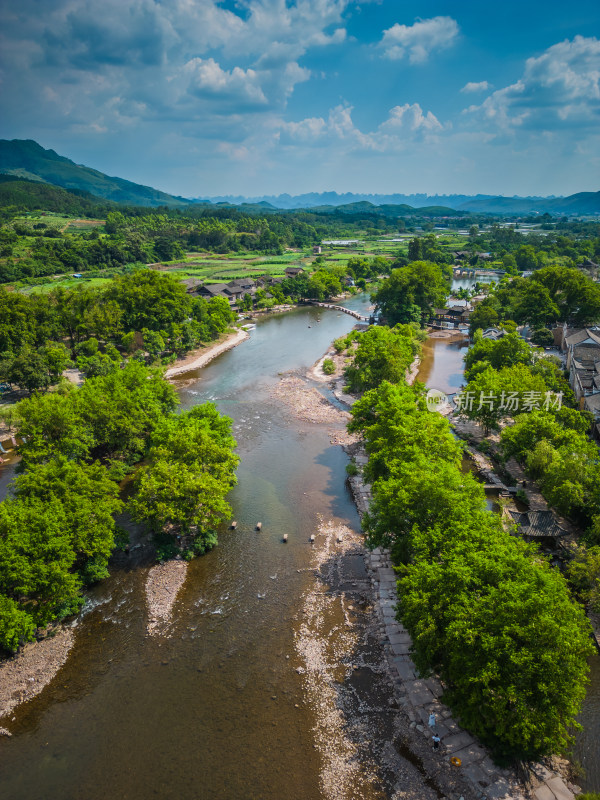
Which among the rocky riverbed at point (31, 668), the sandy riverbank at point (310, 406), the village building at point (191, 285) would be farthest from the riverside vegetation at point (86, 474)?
the village building at point (191, 285)

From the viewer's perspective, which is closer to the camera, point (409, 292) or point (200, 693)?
point (200, 693)

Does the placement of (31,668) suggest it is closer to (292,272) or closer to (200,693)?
(200,693)

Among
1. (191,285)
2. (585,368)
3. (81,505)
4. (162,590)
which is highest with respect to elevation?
(191,285)

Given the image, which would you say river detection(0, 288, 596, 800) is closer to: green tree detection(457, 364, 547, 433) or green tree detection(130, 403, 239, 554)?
green tree detection(130, 403, 239, 554)

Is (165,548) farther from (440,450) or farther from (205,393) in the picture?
(205,393)

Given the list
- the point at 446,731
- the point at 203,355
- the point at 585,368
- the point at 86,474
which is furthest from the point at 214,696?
the point at 203,355
